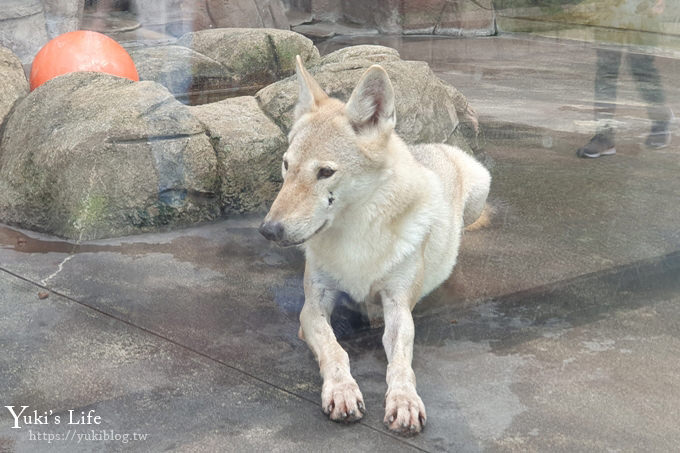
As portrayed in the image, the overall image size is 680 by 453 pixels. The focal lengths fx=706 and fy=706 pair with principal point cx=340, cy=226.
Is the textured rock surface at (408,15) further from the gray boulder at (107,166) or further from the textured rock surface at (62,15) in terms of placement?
the textured rock surface at (62,15)

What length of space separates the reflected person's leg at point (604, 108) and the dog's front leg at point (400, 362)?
2.91 m

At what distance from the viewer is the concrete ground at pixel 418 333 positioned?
2.71 m

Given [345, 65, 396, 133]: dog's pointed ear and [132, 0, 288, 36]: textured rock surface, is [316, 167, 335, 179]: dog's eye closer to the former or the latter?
[345, 65, 396, 133]: dog's pointed ear

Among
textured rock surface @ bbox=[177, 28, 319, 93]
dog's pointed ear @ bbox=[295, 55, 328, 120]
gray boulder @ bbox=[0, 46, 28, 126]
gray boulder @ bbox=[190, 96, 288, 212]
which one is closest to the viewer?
dog's pointed ear @ bbox=[295, 55, 328, 120]

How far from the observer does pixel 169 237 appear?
4.71 meters

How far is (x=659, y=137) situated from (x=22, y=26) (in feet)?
21.9

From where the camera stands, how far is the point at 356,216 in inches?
132

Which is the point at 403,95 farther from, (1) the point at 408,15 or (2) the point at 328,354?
(2) the point at 328,354

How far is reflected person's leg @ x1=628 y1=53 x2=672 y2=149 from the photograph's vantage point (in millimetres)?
5039

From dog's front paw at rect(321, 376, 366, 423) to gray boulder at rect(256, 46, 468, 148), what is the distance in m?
2.78

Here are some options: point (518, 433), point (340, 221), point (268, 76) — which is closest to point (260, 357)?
point (340, 221)

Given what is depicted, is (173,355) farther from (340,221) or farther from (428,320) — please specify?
(428,320)

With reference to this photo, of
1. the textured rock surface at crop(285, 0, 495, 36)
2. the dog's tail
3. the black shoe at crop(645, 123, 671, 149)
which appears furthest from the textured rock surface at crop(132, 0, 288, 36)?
the black shoe at crop(645, 123, 671, 149)

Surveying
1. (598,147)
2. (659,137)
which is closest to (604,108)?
(598,147)
